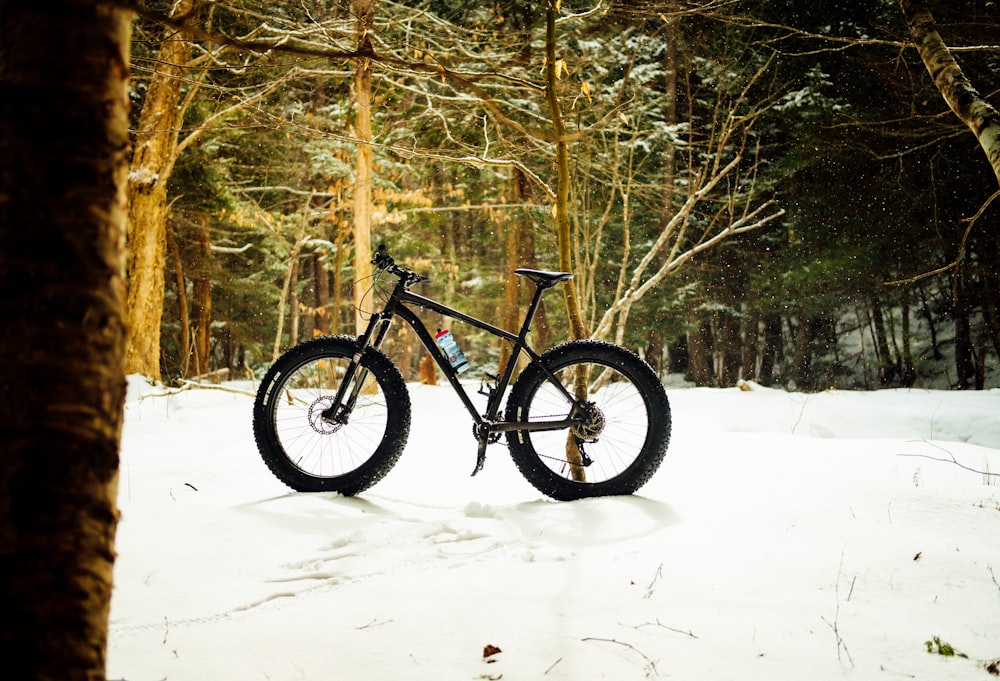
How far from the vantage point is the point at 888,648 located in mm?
1671

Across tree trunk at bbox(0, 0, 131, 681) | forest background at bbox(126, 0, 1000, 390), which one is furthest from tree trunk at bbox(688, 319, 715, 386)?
tree trunk at bbox(0, 0, 131, 681)

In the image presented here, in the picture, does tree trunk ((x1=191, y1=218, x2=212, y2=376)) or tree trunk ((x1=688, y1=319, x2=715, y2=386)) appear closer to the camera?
tree trunk ((x1=191, y1=218, x2=212, y2=376))

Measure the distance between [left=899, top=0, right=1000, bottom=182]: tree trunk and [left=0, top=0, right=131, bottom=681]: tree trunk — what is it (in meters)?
4.93

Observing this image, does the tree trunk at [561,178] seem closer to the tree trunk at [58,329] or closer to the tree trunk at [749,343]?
the tree trunk at [58,329]

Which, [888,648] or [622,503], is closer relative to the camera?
[888,648]

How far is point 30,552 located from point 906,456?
447 centimetres

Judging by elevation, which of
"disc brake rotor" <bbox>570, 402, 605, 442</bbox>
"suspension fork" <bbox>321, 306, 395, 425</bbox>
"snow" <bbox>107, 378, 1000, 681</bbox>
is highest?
"suspension fork" <bbox>321, 306, 395, 425</bbox>

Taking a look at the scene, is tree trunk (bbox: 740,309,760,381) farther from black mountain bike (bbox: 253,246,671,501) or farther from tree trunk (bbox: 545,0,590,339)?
black mountain bike (bbox: 253,246,671,501)

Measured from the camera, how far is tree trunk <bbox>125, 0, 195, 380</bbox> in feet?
27.0

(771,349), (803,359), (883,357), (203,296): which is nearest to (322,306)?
(203,296)

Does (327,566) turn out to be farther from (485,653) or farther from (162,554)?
(485,653)

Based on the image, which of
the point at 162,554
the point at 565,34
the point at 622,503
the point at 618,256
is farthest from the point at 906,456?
the point at 618,256

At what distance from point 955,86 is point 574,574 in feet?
14.6

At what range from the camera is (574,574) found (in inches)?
87.6
